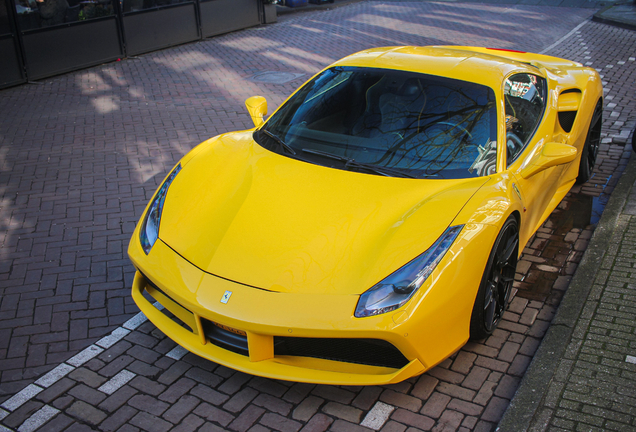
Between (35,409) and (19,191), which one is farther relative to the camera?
(19,191)

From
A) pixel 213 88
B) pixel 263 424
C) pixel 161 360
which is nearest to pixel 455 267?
pixel 263 424

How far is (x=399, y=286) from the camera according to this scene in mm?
2842

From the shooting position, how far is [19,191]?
571cm

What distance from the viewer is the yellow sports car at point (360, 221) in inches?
112

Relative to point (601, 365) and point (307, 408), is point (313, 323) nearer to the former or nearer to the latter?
point (307, 408)

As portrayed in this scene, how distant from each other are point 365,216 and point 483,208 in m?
0.69

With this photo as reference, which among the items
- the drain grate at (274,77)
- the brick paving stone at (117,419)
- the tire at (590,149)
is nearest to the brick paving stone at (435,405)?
the brick paving stone at (117,419)

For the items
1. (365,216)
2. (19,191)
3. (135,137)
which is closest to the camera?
(365,216)

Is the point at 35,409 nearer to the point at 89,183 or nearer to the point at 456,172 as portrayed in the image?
the point at 456,172

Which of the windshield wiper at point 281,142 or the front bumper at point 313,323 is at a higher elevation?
the windshield wiper at point 281,142

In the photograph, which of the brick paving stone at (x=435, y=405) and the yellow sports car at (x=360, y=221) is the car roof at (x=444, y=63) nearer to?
the yellow sports car at (x=360, y=221)

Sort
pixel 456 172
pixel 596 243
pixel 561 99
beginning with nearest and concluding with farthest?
1. pixel 456 172
2. pixel 596 243
3. pixel 561 99

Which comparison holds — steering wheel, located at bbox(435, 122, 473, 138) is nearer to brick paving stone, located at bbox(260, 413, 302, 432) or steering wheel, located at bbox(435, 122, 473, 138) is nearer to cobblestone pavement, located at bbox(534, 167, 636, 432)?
cobblestone pavement, located at bbox(534, 167, 636, 432)

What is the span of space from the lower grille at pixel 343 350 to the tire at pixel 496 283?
622 millimetres
